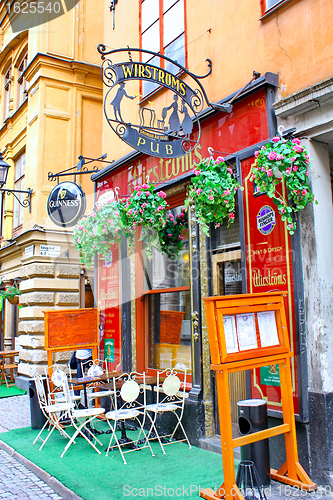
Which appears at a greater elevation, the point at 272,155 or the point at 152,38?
the point at 152,38

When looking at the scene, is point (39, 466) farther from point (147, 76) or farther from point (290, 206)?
point (147, 76)

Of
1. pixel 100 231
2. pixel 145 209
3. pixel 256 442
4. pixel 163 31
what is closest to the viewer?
pixel 256 442

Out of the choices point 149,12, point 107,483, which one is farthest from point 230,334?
point 149,12

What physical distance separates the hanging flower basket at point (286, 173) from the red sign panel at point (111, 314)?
4.20m

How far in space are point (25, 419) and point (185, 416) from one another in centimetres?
367

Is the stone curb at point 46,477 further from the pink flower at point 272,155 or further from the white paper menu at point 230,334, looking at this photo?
the pink flower at point 272,155

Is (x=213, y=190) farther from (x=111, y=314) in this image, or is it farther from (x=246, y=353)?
(x=111, y=314)

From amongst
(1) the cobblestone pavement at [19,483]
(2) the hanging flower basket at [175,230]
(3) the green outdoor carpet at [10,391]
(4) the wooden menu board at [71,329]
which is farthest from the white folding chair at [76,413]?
(3) the green outdoor carpet at [10,391]

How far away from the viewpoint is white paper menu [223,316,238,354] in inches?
142

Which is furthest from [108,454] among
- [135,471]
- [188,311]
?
[188,311]

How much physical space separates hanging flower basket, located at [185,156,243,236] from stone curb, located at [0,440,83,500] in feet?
10.1

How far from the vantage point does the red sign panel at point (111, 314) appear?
8125 millimetres

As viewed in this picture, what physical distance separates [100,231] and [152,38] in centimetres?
362

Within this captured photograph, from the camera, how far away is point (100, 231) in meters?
6.80
